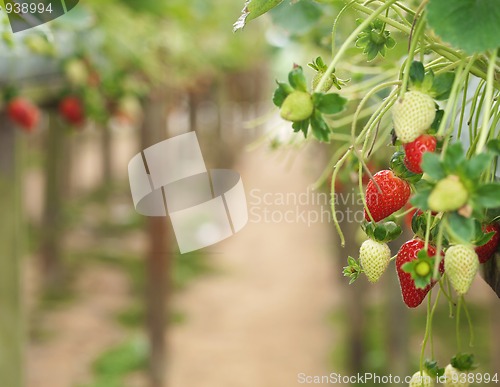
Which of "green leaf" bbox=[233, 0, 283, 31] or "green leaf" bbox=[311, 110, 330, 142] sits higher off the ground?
"green leaf" bbox=[233, 0, 283, 31]

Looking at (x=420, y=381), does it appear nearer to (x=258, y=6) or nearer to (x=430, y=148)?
(x=430, y=148)

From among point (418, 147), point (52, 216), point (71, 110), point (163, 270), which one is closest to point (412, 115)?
point (418, 147)

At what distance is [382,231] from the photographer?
48 cm

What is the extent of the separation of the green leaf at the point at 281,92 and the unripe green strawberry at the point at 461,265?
5.1 inches

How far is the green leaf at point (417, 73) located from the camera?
421 mm

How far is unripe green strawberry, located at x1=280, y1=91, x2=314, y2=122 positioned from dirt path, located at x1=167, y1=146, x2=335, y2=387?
246 cm

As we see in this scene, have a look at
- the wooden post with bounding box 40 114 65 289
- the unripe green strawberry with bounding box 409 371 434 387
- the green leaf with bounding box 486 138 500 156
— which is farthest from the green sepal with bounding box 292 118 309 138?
the wooden post with bounding box 40 114 65 289

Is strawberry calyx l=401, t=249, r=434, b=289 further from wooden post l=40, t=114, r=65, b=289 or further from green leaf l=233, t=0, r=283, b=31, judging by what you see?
wooden post l=40, t=114, r=65, b=289

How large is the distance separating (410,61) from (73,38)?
2322 mm

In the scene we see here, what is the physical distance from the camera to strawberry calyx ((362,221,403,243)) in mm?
480

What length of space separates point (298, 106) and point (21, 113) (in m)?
2.00

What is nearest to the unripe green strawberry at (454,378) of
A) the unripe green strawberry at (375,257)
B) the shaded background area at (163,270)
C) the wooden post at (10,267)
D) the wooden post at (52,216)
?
the unripe green strawberry at (375,257)

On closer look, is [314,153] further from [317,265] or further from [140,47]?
[317,265]

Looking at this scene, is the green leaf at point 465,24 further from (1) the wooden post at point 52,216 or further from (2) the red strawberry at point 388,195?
(1) the wooden post at point 52,216
